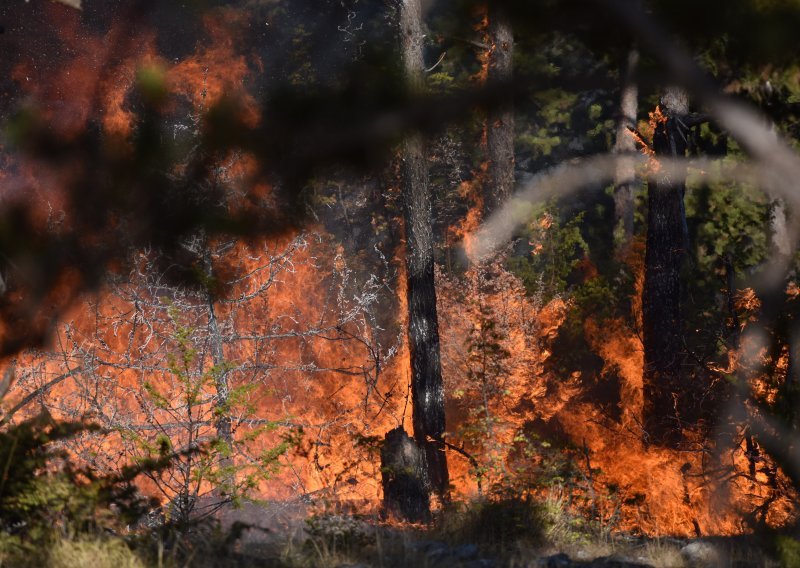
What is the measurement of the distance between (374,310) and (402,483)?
10045mm

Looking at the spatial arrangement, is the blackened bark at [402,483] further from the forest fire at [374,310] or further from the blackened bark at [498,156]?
the blackened bark at [498,156]

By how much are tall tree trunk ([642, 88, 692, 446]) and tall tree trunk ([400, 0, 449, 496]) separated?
3.63m

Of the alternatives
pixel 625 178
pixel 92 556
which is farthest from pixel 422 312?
pixel 92 556

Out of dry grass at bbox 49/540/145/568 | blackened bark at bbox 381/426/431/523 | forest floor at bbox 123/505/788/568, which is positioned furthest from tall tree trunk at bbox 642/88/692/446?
dry grass at bbox 49/540/145/568

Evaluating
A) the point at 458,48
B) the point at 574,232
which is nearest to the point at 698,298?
the point at 574,232

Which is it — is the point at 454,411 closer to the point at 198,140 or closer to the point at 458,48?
the point at 458,48

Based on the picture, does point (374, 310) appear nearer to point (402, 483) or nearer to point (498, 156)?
point (498, 156)

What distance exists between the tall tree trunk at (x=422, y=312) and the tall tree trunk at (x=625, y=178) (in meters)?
7.63

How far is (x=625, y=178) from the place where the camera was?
22375mm

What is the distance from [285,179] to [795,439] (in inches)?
173

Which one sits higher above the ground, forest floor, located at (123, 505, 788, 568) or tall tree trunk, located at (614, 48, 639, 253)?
tall tree trunk, located at (614, 48, 639, 253)

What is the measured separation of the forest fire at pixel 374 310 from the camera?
8.52 m

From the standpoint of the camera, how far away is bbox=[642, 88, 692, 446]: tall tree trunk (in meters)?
15.8

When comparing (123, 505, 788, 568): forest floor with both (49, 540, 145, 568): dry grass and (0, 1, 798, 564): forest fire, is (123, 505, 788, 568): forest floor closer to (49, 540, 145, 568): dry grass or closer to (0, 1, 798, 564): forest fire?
(49, 540, 145, 568): dry grass
